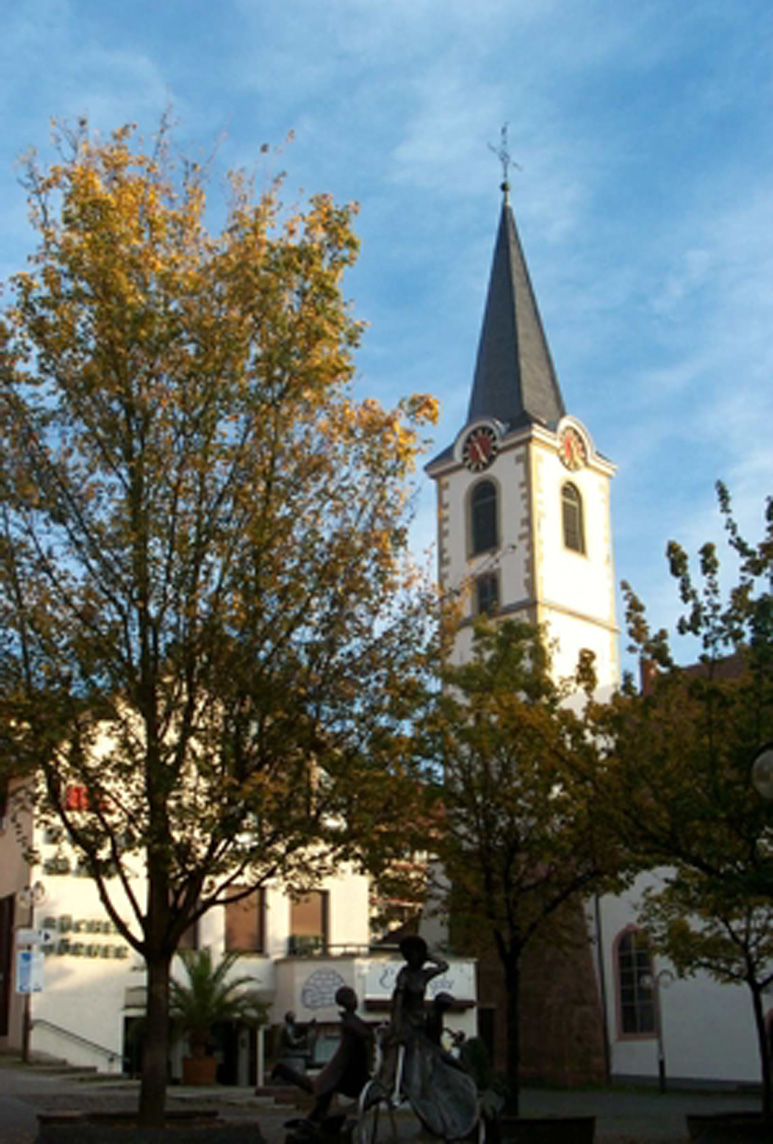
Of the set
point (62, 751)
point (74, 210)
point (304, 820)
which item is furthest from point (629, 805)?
point (74, 210)

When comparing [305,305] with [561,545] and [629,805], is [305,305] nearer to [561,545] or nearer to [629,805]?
[629,805]

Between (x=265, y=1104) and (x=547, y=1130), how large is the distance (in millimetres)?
10460

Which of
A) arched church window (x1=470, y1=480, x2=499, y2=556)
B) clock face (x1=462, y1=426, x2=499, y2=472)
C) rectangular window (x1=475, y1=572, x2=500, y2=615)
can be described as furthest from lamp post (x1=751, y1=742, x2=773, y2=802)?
clock face (x1=462, y1=426, x2=499, y2=472)

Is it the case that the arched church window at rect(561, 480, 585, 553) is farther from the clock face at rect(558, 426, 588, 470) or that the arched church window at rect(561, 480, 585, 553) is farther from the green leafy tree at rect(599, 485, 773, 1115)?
the green leafy tree at rect(599, 485, 773, 1115)

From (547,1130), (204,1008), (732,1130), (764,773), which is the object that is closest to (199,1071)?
(204,1008)

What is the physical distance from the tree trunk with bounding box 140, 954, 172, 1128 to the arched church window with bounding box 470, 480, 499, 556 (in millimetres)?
34178

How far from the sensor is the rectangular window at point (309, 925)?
35250 mm

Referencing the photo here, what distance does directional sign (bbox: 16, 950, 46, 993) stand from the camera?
21672 millimetres

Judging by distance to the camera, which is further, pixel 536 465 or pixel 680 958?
pixel 536 465

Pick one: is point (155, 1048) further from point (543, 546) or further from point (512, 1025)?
point (543, 546)

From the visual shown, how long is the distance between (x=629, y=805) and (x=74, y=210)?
9664 millimetres

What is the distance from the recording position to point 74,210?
53.8 ft

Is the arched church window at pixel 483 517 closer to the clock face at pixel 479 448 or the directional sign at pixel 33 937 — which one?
the clock face at pixel 479 448

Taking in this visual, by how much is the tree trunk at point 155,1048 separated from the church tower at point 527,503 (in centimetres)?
3000
